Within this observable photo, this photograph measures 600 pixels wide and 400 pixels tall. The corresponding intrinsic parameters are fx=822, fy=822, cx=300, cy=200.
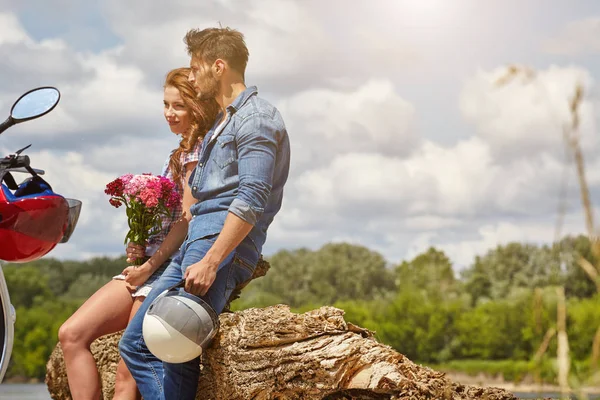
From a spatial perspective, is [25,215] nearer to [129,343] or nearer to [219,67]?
[129,343]

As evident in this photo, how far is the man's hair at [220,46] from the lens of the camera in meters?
4.21

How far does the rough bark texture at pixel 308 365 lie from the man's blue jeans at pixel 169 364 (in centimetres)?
17

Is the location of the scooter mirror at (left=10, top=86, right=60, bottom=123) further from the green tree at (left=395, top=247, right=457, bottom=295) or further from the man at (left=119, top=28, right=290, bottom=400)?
the green tree at (left=395, top=247, right=457, bottom=295)

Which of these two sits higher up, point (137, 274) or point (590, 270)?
point (137, 274)

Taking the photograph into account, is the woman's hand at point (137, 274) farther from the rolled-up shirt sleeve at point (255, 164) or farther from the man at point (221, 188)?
the rolled-up shirt sleeve at point (255, 164)

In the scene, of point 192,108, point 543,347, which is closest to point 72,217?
point 192,108

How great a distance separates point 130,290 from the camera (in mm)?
4559

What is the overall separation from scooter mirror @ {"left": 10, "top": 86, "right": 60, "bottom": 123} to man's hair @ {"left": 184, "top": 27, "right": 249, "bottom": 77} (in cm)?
75

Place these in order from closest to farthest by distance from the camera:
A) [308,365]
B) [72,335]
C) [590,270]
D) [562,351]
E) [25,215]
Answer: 1. [562,351]
2. [590,270]
3. [25,215]
4. [308,365]
5. [72,335]

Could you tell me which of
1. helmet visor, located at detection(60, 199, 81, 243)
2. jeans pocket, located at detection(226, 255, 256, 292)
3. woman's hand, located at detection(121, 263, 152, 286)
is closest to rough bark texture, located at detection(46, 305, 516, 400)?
jeans pocket, located at detection(226, 255, 256, 292)

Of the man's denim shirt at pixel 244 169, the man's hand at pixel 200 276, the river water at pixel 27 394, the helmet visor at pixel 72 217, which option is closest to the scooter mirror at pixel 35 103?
the helmet visor at pixel 72 217

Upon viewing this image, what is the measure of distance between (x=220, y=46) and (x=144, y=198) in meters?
1.00

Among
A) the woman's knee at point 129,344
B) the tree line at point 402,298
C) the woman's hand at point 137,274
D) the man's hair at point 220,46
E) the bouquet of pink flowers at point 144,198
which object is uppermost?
the tree line at point 402,298

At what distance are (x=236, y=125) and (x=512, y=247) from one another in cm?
4938
